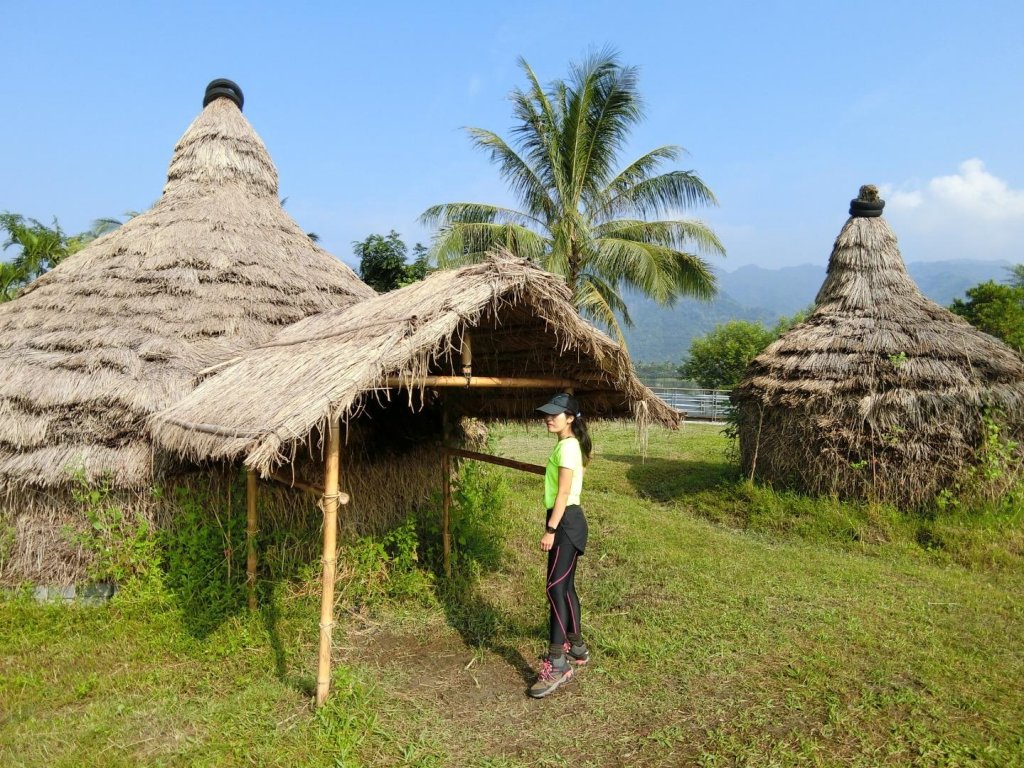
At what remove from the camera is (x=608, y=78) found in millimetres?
12578

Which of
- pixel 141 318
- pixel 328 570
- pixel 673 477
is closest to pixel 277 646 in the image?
pixel 328 570

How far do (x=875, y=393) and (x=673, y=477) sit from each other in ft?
12.0

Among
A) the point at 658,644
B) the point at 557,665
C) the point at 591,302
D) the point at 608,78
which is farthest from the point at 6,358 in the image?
the point at 608,78

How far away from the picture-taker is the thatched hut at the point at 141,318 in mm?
5023

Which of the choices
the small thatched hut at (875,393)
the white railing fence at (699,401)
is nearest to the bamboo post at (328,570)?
the small thatched hut at (875,393)

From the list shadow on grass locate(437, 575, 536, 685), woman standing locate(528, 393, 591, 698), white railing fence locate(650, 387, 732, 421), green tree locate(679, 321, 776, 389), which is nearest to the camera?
woman standing locate(528, 393, 591, 698)

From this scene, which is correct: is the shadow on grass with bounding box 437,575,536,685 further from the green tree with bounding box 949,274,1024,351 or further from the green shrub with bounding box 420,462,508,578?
the green tree with bounding box 949,274,1024,351

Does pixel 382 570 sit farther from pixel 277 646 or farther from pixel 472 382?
pixel 472 382

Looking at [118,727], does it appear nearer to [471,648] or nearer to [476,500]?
[471,648]

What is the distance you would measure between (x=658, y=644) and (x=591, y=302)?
9531mm

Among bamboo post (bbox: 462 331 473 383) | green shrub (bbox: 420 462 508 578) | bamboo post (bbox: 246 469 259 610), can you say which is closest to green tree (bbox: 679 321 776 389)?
green shrub (bbox: 420 462 508 578)

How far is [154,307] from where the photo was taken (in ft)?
19.4

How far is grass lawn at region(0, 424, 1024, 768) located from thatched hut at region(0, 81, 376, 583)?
0.92 metres

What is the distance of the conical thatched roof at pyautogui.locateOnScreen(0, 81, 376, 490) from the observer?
200 inches
